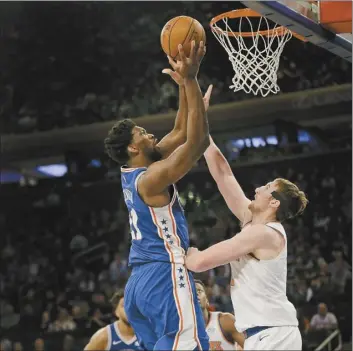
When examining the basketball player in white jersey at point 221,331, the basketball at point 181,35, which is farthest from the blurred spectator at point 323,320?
the basketball at point 181,35

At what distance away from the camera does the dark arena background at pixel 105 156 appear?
10.7 metres

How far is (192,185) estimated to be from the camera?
11.5m

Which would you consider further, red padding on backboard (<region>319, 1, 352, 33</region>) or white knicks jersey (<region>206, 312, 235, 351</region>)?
white knicks jersey (<region>206, 312, 235, 351</region>)

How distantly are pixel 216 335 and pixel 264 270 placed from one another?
79.1 inches

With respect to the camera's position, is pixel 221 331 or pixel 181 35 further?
pixel 221 331

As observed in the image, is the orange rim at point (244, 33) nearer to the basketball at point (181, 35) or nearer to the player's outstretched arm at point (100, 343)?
the basketball at point (181, 35)

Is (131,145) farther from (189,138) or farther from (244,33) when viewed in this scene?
(244,33)

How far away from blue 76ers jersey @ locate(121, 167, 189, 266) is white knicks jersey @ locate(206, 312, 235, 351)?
2136 millimetres

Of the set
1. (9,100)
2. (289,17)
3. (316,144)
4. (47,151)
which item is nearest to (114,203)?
(47,151)

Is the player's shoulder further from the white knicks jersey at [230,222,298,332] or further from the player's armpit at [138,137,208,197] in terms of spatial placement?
the player's armpit at [138,137,208,197]

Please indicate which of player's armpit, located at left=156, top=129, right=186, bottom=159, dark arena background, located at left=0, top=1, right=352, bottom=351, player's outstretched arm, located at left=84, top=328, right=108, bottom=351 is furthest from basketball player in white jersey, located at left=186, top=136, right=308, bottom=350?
dark arena background, located at left=0, top=1, right=352, bottom=351

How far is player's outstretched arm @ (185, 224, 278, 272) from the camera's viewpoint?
13.0ft

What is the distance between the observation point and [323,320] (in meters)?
9.34

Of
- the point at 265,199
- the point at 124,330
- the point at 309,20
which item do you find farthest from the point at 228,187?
the point at 124,330
